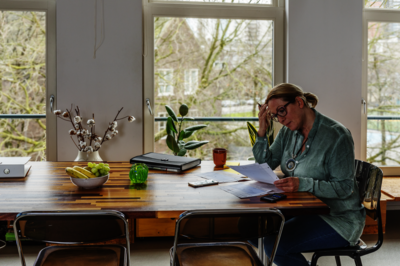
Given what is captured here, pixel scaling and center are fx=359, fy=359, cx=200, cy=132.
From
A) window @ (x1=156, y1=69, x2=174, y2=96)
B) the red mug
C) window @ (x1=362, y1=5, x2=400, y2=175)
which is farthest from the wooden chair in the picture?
window @ (x1=156, y1=69, x2=174, y2=96)

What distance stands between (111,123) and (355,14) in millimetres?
2684

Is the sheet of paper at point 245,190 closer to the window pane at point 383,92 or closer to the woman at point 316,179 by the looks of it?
the woman at point 316,179

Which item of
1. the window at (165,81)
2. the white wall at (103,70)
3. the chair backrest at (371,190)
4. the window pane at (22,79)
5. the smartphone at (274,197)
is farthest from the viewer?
the window at (165,81)

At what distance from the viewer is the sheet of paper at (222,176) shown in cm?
204

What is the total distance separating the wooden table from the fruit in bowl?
31 mm

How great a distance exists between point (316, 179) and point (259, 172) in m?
0.30

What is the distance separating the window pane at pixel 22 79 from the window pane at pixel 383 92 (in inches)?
134

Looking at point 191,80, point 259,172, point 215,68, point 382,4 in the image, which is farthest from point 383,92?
point 259,172

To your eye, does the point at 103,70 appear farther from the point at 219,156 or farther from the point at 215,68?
the point at 219,156

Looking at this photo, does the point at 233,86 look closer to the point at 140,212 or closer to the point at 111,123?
the point at 111,123

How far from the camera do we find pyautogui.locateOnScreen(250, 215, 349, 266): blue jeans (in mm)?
1799

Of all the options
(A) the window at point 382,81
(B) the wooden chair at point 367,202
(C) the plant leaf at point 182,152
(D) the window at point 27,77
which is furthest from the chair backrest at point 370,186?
(D) the window at point 27,77

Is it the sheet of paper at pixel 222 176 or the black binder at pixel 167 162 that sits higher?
the black binder at pixel 167 162

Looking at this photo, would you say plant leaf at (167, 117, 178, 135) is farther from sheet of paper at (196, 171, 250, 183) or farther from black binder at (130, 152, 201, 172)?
sheet of paper at (196, 171, 250, 183)
